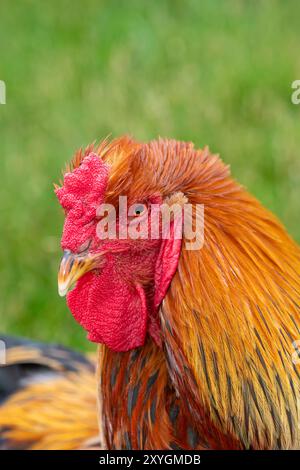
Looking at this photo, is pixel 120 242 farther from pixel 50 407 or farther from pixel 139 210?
pixel 50 407

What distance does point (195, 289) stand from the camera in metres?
1.88

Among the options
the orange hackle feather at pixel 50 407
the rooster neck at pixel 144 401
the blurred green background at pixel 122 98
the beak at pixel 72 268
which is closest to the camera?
the beak at pixel 72 268

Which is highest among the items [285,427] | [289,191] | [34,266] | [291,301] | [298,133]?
[298,133]

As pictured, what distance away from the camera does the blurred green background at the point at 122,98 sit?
13.1ft

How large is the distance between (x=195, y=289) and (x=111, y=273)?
22 cm

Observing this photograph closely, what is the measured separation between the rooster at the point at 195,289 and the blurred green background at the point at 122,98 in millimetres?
1681

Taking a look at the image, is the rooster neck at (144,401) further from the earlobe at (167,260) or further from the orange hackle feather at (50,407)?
the orange hackle feather at (50,407)

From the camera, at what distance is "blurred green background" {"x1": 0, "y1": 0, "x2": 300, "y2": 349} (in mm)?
4008

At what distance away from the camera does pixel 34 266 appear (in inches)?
155

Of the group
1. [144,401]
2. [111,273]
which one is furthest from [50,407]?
[111,273]

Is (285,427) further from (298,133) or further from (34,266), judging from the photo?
(298,133)

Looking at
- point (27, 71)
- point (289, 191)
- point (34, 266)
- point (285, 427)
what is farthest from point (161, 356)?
point (27, 71)

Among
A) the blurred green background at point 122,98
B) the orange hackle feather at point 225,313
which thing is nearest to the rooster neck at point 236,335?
the orange hackle feather at point 225,313

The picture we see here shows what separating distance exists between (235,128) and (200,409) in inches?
119
